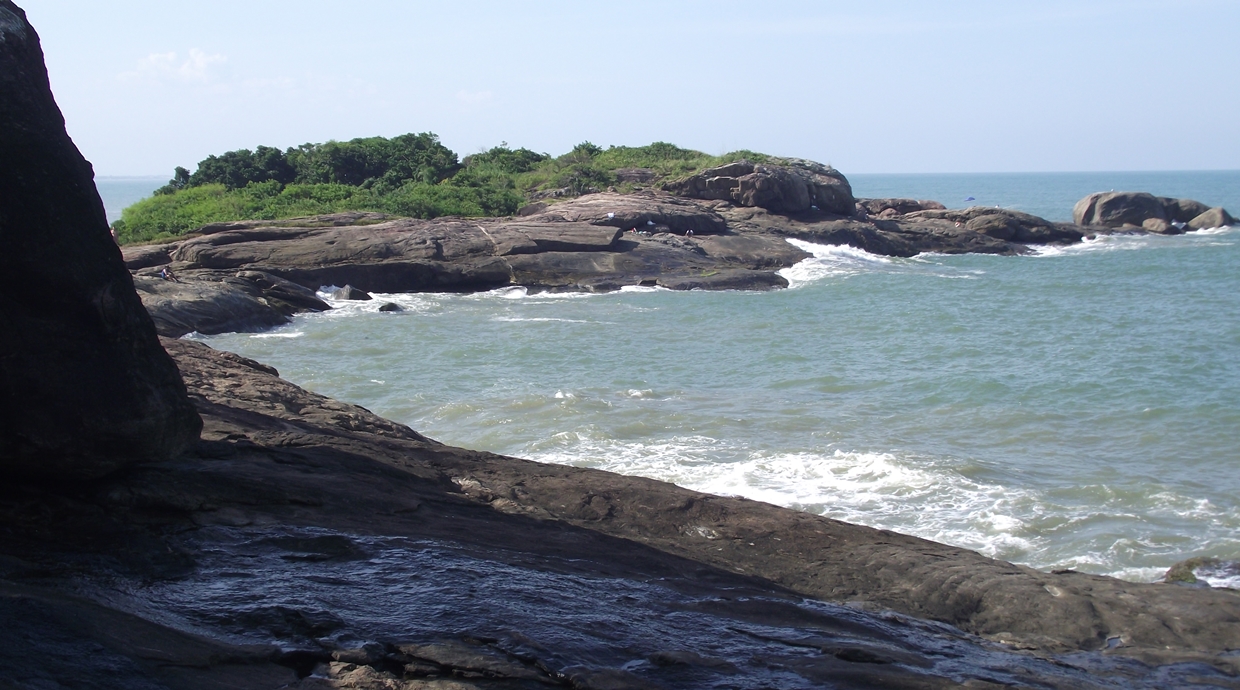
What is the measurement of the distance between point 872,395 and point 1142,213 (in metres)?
42.3

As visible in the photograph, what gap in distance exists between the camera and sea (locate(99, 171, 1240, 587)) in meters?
10.9

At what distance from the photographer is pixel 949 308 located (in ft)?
87.3

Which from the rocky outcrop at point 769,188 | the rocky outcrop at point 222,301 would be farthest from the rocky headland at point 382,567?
the rocky outcrop at point 769,188

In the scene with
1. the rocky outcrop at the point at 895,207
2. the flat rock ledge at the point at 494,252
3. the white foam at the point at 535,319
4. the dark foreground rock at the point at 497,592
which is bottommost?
Answer: the white foam at the point at 535,319

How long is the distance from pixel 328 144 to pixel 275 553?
146 ft

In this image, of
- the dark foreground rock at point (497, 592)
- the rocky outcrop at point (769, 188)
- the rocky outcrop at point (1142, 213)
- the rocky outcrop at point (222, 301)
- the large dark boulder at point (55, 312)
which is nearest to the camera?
the dark foreground rock at point (497, 592)

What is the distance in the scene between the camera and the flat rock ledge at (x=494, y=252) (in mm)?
25250

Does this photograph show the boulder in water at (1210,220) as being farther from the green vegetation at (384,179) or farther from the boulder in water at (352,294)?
the boulder in water at (352,294)

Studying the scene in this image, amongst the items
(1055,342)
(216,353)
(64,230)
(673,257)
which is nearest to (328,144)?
(673,257)

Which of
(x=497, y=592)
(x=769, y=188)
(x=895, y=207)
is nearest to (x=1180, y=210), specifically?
(x=895, y=207)

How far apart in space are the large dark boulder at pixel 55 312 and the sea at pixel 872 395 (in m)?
7.42

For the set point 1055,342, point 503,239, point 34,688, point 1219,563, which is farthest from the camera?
point 503,239

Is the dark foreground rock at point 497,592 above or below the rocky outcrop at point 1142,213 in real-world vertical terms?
below

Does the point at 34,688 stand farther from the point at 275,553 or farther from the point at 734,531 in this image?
the point at 734,531
